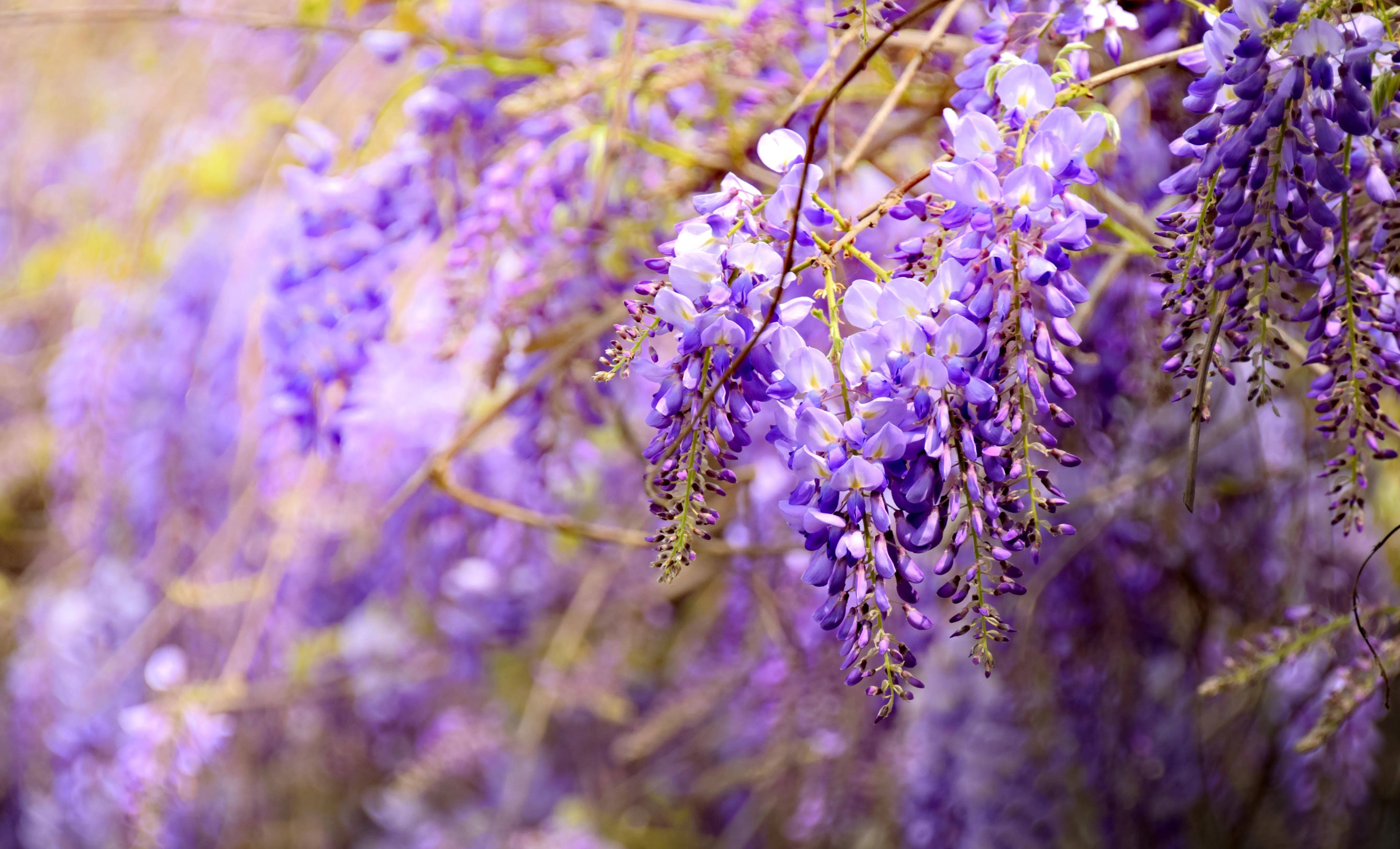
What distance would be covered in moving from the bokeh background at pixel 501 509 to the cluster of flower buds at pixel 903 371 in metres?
0.23

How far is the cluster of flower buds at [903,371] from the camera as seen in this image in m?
0.45

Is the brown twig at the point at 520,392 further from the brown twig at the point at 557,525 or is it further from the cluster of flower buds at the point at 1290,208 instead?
the cluster of flower buds at the point at 1290,208

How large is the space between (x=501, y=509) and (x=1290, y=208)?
0.66 m

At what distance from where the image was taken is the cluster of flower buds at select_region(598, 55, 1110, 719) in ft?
1.47

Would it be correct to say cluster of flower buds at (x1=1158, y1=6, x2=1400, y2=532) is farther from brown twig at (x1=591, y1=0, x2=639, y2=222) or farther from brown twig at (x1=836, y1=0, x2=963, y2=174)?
Result: brown twig at (x1=591, y1=0, x2=639, y2=222)

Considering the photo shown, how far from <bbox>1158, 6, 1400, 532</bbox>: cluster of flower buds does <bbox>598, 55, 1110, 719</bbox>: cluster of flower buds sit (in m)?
0.05

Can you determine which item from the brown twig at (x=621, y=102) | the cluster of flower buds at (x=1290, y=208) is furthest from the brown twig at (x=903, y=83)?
the brown twig at (x=621, y=102)

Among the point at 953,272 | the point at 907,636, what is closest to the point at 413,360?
the point at 907,636

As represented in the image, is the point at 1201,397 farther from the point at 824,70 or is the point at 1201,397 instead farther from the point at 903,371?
the point at 824,70

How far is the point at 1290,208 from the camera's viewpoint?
0.44 meters

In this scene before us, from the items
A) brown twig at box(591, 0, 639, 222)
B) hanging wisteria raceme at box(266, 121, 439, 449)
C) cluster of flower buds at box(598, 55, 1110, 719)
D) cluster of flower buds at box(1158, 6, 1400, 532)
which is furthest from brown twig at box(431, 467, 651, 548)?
cluster of flower buds at box(1158, 6, 1400, 532)

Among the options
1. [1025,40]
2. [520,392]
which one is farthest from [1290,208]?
[520,392]

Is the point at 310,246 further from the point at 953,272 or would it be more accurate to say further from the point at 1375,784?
the point at 1375,784

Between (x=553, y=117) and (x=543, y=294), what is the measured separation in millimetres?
188
